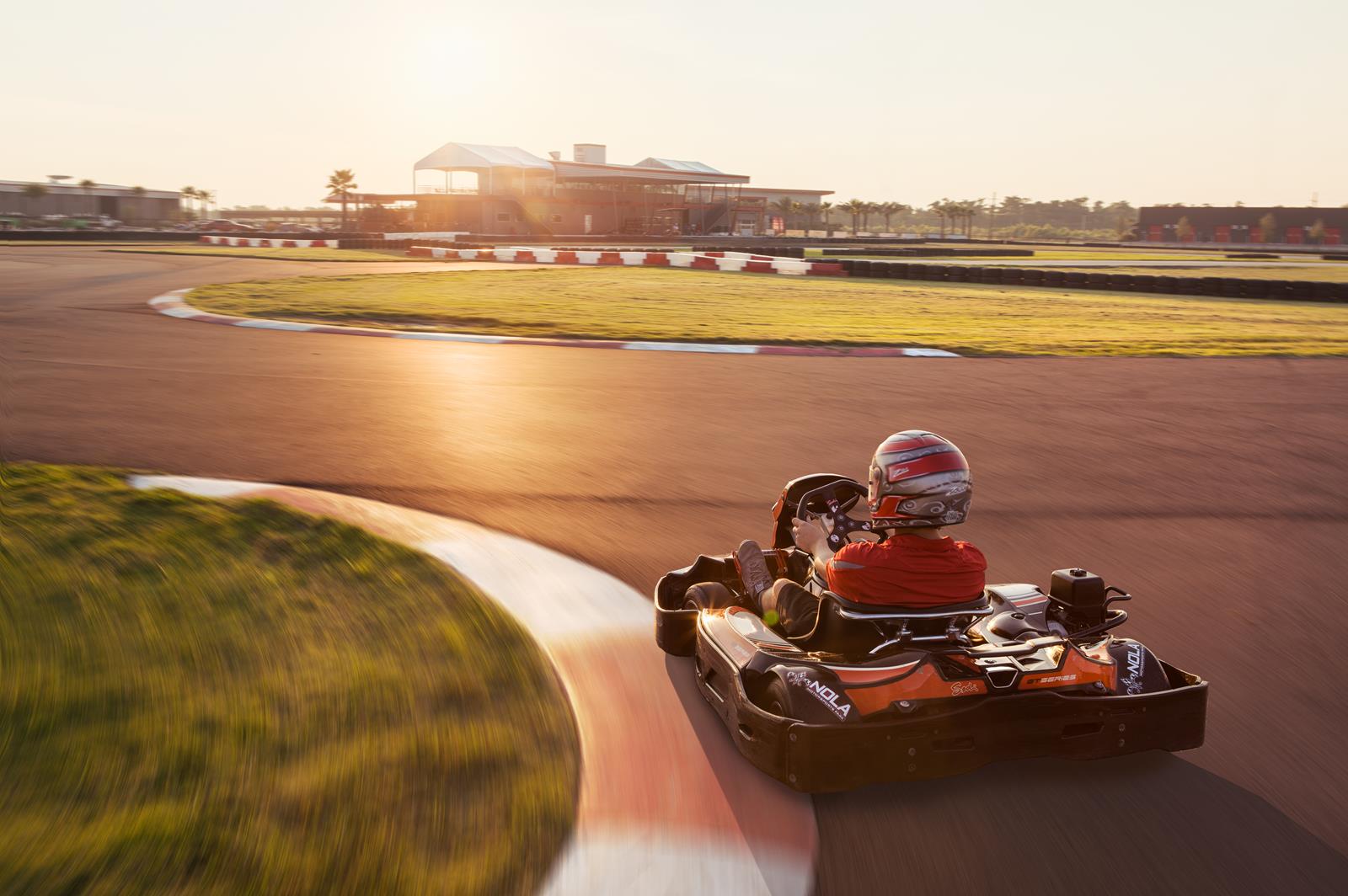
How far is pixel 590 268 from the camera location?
116 ft

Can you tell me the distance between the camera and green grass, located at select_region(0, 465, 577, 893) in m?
2.99

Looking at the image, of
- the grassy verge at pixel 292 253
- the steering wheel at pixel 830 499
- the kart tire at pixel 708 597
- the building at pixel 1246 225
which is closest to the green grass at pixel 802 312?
the steering wheel at pixel 830 499

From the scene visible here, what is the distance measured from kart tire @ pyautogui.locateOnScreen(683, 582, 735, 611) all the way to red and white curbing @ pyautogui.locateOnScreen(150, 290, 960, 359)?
998cm

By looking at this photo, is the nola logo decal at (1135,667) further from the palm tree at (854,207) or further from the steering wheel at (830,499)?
the palm tree at (854,207)

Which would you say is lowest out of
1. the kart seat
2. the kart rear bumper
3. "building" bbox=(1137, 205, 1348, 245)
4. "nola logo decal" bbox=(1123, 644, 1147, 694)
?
the kart rear bumper

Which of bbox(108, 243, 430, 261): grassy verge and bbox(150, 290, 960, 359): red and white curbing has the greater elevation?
bbox(108, 243, 430, 261): grassy verge

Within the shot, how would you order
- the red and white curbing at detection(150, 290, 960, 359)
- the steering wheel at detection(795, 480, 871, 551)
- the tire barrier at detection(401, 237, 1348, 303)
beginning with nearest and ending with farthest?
1. the steering wheel at detection(795, 480, 871, 551)
2. the red and white curbing at detection(150, 290, 960, 359)
3. the tire barrier at detection(401, 237, 1348, 303)

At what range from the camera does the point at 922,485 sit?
3.72 m

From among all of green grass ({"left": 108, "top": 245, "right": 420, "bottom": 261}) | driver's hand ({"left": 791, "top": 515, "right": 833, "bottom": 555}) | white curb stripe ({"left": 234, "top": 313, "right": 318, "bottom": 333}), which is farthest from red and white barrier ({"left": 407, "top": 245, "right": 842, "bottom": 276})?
driver's hand ({"left": 791, "top": 515, "right": 833, "bottom": 555})

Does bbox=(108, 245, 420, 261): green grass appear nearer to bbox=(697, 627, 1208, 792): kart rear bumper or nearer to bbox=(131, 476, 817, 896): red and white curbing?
bbox=(131, 476, 817, 896): red and white curbing

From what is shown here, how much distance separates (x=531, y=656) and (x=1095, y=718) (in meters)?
2.20

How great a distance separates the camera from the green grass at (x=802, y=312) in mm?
16453

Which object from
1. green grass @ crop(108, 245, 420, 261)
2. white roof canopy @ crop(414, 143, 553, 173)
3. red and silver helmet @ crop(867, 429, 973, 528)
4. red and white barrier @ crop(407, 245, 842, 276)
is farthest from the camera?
white roof canopy @ crop(414, 143, 553, 173)

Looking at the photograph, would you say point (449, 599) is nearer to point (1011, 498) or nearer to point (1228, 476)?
point (1011, 498)
